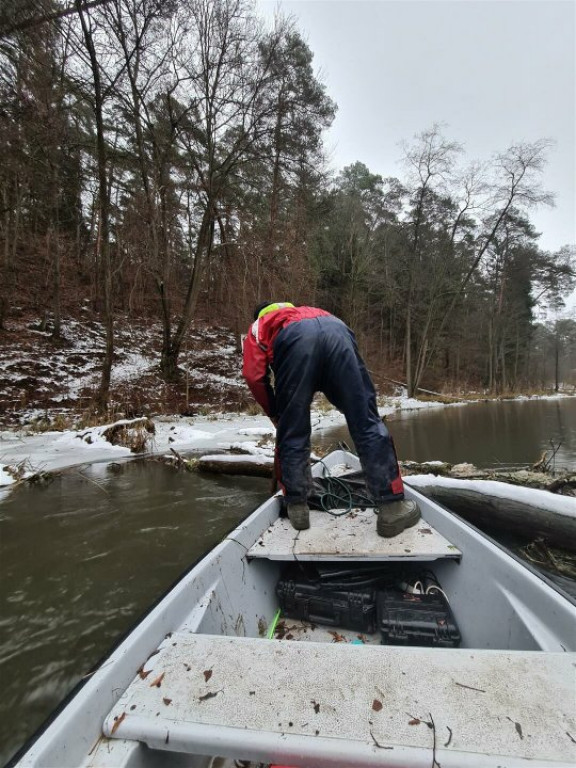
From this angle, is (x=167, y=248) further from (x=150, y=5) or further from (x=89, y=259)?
(x=89, y=259)

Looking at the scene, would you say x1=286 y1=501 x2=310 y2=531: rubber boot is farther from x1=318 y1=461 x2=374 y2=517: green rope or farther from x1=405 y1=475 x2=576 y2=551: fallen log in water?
x1=405 y1=475 x2=576 y2=551: fallen log in water

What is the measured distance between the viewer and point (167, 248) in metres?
10.3

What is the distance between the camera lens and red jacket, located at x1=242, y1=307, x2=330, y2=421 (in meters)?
2.22

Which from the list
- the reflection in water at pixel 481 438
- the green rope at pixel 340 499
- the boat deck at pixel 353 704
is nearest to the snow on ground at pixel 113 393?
the reflection in water at pixel 481 438

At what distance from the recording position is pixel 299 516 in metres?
2.09

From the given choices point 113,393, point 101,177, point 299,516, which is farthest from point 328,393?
point 113,393

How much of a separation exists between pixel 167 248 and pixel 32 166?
11.3ft

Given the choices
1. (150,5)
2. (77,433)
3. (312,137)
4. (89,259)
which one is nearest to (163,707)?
(77,433)

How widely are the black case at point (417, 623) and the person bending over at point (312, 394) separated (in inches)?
14.4

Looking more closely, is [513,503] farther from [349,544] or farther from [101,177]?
[101,177]

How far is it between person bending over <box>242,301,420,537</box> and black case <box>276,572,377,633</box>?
0.95ft

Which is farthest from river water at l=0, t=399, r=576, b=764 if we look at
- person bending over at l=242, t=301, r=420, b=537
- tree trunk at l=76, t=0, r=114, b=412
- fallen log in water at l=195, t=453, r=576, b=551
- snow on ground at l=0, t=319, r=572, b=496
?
tree trunk at l=76, t=0, r=114, b=412

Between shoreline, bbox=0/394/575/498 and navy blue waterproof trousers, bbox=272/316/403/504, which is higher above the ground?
navy blue waterproof trousers, bbox=272/316/403/504

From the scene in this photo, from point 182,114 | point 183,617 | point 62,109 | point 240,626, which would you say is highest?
point 182,114
